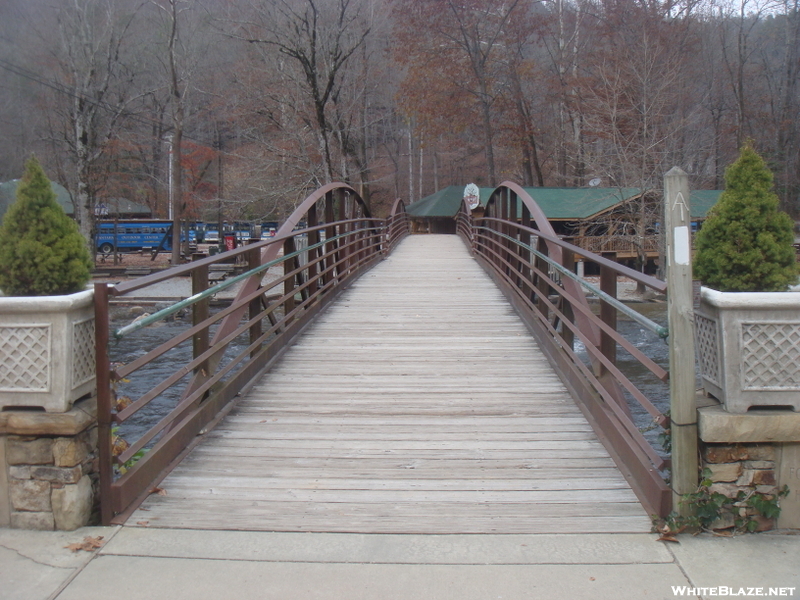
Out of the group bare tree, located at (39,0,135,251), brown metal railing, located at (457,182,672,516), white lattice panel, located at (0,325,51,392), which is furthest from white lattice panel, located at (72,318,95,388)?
bare tree, located at (39,0,135,251)

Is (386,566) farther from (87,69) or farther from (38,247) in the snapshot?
(87,69)

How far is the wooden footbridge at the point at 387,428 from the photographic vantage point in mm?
3365

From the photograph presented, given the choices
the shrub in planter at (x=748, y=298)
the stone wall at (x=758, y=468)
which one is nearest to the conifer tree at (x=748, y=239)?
the shrub in planter at (x=748, y=298)

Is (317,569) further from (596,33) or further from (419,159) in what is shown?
(419,159)

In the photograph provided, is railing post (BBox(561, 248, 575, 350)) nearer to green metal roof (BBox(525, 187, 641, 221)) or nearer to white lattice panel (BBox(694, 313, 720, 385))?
white lattice panel (BBox(694, 313, 720, 385))

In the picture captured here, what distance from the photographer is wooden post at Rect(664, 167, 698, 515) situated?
3.16 meters

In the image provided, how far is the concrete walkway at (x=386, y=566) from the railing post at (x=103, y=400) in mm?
137

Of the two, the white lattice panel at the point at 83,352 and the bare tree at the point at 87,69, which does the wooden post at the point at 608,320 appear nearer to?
the white lattice panel at the point at 83,352

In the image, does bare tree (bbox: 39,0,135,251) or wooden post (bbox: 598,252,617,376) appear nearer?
wooden post (bbox: 598,252,617,376)

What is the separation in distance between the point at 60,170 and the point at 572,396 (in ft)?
118

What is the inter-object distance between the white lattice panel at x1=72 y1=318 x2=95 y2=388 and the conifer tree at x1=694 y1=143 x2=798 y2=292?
2943 millimetres

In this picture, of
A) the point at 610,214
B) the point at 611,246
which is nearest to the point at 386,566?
the point at 610,214

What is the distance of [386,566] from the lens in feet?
9.59

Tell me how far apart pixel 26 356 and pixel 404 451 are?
2.08m
